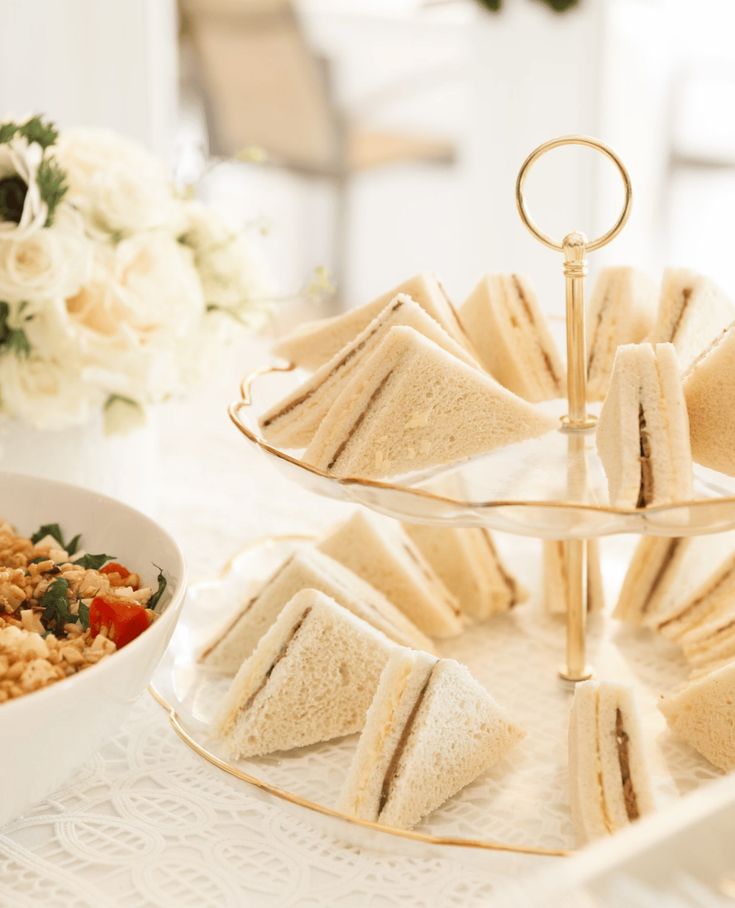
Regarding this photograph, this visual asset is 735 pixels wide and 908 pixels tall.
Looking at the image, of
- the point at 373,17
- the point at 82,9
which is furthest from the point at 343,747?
the point at 373,17

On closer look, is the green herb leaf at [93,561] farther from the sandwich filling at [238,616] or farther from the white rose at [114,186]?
the white rose at [114,186]

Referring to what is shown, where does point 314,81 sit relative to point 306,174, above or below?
above

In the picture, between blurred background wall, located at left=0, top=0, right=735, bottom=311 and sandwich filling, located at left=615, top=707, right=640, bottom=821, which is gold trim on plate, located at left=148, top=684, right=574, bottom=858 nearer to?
sandwich filling, located at left=615, top=707, right=640, bottom=821

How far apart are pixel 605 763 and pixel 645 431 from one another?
0.22 meters

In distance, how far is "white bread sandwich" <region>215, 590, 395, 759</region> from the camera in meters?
0.83

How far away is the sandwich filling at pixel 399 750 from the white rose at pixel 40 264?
52 cm

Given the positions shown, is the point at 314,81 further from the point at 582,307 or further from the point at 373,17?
the point at 582,307

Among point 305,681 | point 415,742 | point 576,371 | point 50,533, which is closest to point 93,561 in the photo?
point 50,533

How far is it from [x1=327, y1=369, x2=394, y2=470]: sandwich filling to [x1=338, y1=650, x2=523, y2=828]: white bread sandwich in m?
0.15

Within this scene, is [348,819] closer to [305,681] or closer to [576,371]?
[305,681]

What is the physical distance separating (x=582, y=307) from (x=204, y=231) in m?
0.51

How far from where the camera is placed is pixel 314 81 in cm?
458

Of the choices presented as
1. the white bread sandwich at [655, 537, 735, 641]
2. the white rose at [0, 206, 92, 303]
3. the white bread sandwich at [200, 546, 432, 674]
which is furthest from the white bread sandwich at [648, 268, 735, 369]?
the white rose at [0, 206, 92, 303]

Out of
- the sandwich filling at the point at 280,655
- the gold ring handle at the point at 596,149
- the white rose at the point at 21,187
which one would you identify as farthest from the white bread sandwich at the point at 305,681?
the white rose at the point at 21,187
